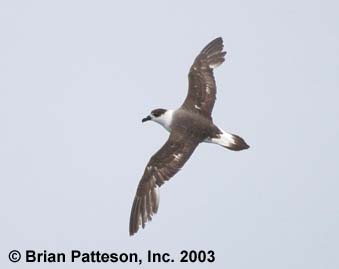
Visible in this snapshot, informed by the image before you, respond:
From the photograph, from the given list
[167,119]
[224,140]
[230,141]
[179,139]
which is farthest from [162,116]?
[230,141]

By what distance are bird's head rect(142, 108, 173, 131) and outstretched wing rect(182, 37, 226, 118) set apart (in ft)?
1.51

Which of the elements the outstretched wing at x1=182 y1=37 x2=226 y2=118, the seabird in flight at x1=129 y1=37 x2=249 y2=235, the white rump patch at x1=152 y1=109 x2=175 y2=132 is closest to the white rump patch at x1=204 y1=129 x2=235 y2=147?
the seabird in flight at x1=129 y1=37 x2=249 y2=235

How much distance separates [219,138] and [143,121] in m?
2.14

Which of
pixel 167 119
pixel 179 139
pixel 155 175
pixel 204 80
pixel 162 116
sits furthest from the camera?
pixel 204 80

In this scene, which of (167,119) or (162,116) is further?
(162,116)

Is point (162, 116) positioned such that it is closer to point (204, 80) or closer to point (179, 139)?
point (179, 139)

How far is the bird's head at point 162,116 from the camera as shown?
20828 mm

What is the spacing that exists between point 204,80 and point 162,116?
55.7 inches

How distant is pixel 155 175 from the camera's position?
19922mm

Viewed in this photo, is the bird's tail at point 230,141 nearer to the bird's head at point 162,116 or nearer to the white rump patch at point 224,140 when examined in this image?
the white rump patch at point 224,140

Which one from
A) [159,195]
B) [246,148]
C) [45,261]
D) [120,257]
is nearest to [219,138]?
[246,148]

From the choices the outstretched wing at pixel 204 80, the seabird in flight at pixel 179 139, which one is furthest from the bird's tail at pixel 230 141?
the outstretched wing at pixel 204 80

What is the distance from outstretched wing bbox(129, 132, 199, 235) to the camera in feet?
64.9

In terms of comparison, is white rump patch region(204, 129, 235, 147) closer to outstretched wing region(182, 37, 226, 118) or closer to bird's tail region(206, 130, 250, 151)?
bird's tail region(206, 130, 250, 151)
